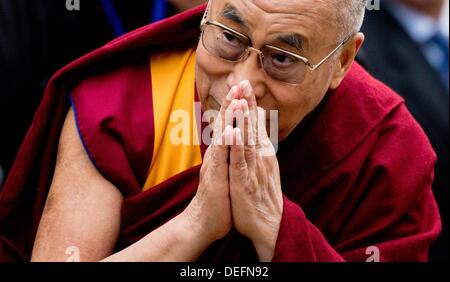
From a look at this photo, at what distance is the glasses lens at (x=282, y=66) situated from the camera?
2.80m

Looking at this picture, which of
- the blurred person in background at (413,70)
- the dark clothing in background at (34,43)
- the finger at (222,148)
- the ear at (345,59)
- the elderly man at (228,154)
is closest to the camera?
the finger at (222,148)

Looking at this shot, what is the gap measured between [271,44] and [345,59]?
36 cm

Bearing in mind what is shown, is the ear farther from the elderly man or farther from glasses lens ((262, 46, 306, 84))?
glasses lens ((262, 46, 306, 84))

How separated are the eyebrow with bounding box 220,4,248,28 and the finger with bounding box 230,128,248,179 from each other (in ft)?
0.98

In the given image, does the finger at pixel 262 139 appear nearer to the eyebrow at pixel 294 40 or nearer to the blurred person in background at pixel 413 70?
the eyebrow at pixel 294 40

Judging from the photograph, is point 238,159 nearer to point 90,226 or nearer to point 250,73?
point 250,73

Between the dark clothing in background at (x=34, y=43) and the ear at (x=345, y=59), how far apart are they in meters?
0.99

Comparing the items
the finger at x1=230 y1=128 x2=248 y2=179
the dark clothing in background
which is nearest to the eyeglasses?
the finger at x1=230 y1=128 x2=248 y2=179

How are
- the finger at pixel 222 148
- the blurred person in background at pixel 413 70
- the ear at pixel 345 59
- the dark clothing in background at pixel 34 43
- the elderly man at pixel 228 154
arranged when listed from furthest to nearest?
the blurred person in background at pixel 413 70 → the dark clothing in background at pixel 34 43 → the ear at pixel 345 59 → the elderly man at pixel 228 154 → the finger at pixel 222 148

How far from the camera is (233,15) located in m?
2.79

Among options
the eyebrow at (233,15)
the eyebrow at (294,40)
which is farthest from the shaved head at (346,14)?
the eyebrow at (233,15)

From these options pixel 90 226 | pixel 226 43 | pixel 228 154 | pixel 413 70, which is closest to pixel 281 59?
pixel 226 43

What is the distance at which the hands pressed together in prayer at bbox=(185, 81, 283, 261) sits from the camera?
2.72 meters
